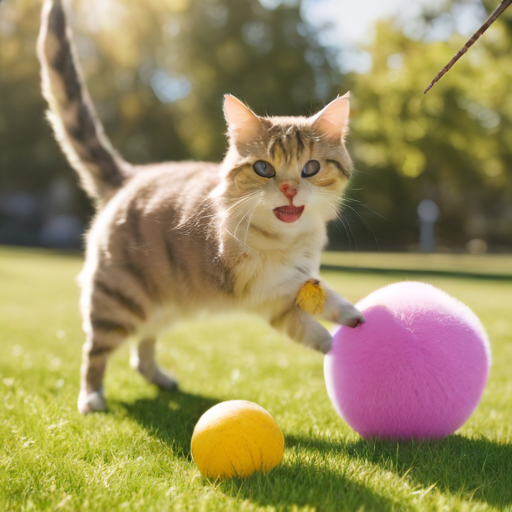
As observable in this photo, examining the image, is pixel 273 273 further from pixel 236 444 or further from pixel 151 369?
pixel 151 369

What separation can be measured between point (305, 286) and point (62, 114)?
6.60 feet

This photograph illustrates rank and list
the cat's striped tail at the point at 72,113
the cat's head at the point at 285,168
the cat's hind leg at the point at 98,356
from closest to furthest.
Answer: the cat's head at the point at 285,168 < the cat's hind leg at the point at 98,356 < the cat's striped tail at the point at 72,113

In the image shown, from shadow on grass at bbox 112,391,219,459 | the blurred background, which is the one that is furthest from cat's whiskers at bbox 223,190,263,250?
the blurred background

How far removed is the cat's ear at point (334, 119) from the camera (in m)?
2.86

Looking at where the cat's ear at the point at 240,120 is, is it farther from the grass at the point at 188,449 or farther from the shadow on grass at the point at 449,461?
the shadow on grass at the point at 449,461

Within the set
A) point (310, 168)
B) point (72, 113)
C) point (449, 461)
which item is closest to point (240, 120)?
point (310, 168)

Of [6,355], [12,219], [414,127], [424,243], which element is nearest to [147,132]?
[12,219]

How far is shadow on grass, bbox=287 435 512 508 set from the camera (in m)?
2.21

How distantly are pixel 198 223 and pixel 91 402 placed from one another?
47.8 inches

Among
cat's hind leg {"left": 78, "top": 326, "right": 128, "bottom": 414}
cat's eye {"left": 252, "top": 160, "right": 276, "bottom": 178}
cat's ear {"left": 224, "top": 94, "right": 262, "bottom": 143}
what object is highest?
cat's ear {"left": 224, "top": 94, "right": 262, "bottom": 143}

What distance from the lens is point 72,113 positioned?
12.2ft

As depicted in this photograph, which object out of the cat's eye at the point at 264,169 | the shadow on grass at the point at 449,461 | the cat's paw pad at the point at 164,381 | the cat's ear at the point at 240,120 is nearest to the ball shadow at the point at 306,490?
the shadow on grass at the point at 449,461

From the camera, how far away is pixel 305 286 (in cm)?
288

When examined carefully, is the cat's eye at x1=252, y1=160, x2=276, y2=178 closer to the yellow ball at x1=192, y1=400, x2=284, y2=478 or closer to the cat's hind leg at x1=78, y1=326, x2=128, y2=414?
the yellow ball at x1=192, y1=400, x2=284, y2=478
